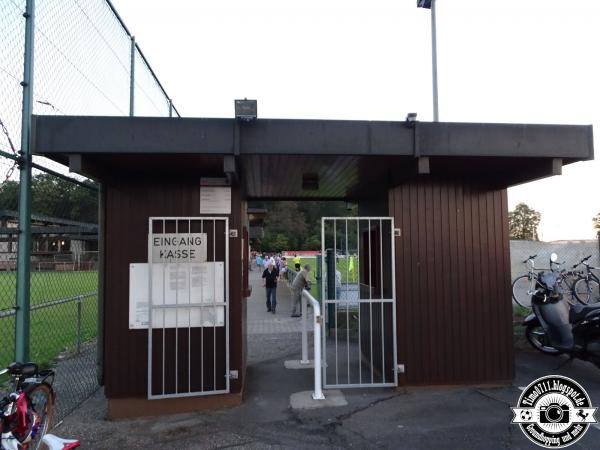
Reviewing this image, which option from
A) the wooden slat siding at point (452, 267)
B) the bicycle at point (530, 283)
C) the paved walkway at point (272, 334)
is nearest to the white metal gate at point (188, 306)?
the paved walkway at point (272, 334)

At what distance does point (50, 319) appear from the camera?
486 inches

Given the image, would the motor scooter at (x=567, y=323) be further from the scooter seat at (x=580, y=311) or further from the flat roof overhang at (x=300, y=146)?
the flat roof overhang at (x=300, y=146)

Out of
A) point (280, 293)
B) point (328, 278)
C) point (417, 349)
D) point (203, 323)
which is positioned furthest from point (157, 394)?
point (280, 293)

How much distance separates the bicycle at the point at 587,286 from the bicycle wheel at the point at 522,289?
0.91 metres

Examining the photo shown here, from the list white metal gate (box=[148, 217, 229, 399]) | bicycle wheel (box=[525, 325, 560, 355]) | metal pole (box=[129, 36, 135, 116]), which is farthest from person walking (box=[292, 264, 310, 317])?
metal pole (box=[129, 36, 135, 116])

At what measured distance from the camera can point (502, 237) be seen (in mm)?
5762

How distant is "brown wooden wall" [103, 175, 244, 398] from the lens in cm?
500

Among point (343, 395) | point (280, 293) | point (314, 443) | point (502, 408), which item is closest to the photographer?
point (314, 443)

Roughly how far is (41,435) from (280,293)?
16451 mm

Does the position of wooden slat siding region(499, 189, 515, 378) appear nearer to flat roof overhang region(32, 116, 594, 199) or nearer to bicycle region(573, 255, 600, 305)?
flat roof overhang region(32, 116, 594, 199)

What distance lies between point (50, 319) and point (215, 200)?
9.55m

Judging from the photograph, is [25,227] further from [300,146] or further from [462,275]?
[462,275]

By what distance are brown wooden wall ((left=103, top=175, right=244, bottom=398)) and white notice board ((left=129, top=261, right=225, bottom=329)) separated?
9 centimetres

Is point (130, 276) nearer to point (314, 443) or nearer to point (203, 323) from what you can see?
point (203, 323)
